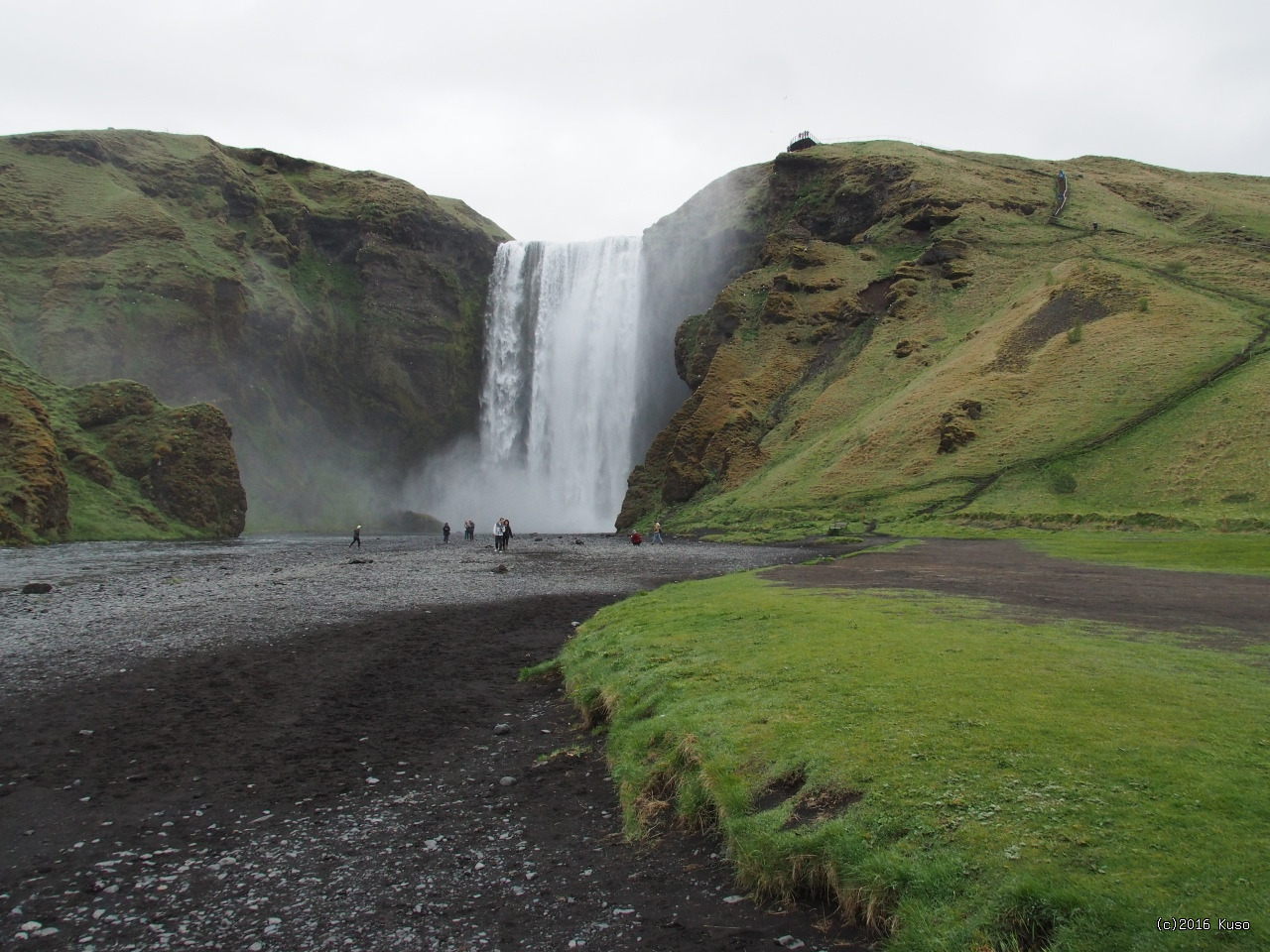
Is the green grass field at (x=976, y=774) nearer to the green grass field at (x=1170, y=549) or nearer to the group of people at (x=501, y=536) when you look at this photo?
the green grass field at (x=1170, y=549)

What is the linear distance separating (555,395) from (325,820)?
10198cm

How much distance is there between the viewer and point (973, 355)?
70562 mm

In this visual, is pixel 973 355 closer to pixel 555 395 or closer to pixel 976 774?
pixel 555 395

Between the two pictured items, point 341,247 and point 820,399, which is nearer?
point 820,399

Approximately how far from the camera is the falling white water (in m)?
106

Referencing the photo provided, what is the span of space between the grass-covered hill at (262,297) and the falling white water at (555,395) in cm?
720

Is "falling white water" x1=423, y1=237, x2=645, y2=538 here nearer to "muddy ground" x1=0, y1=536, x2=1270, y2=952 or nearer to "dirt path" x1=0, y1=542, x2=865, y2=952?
"muddy ground" x1=0, y1=536, x2=1270, y2=952

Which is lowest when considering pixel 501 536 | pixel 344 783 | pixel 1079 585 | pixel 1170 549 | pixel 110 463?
pixel 344 783

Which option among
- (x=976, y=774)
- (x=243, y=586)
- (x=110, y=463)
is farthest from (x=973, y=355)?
(x=110, y=463)

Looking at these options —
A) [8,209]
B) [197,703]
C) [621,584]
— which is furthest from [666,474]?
[8,209]

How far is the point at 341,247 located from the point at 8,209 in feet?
134

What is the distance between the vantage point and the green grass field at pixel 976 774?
5707mm

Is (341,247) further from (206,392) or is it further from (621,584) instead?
(621,584)

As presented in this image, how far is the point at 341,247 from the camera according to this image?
123938 mm
